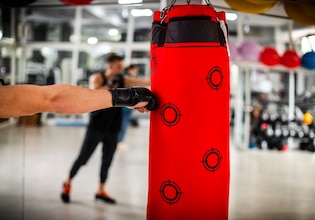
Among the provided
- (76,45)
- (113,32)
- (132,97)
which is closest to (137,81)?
(132,97)

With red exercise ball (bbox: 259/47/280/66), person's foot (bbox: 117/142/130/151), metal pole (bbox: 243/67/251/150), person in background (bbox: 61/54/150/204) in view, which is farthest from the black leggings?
metal pole (bbox: 243/67/251/150)

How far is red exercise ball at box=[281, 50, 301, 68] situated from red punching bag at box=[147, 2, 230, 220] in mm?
3811

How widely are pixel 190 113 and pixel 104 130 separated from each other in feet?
7.24

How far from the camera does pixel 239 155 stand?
24.4 ft

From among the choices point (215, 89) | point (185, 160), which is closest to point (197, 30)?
point (215, 89)

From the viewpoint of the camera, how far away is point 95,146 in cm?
412

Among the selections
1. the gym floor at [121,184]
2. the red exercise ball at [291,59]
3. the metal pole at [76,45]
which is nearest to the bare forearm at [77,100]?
the gym floor at [121,184]

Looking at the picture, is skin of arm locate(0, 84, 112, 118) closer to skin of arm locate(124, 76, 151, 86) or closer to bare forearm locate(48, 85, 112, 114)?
bare forearm locate(48, 85, 112, 114)

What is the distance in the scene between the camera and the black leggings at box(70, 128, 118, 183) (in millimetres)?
4086

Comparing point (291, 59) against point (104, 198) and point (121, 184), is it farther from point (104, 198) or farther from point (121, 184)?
point (104, 198)

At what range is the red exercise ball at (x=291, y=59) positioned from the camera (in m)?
5.61

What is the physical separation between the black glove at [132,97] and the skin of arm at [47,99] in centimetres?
6

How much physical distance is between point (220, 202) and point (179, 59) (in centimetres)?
75

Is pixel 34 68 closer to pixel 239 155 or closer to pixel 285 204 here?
pixel 239 155
